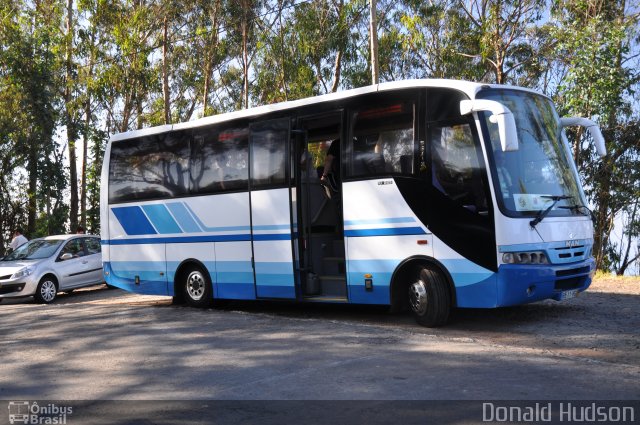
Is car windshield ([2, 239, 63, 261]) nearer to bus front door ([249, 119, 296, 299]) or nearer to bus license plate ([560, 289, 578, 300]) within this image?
bus front door ([249, 119, 296, 299])

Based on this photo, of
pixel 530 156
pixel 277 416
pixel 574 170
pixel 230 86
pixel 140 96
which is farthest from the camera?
pixel 230 86

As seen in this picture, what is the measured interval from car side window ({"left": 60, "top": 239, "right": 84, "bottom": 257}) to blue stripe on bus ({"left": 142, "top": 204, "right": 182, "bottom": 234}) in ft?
19.2

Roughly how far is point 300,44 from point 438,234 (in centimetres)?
2180

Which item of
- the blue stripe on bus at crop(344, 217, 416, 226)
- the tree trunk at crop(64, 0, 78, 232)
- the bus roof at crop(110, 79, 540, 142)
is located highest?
the tree trunk at crop(64, 0, 78, 232)

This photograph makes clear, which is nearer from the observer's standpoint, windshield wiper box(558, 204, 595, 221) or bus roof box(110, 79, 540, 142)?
bus roof box(110, 79, 540, 142)

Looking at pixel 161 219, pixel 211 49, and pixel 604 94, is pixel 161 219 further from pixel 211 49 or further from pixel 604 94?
pixel 211 49

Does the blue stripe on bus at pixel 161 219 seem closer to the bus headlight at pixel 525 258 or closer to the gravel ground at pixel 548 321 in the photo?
the gravel ground at pixel 548 321

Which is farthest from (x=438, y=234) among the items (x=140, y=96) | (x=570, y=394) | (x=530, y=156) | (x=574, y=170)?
(x=140, y=96)

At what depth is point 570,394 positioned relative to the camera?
5672 mm

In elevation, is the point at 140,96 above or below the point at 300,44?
below

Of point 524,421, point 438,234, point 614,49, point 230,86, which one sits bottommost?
point 524,421

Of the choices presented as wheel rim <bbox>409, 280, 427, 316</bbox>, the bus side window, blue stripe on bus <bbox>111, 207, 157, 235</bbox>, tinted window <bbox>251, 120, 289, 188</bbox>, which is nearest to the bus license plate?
the bus side window

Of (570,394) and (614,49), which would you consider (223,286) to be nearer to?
(570,394)

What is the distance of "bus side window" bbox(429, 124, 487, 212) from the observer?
8.70 m
